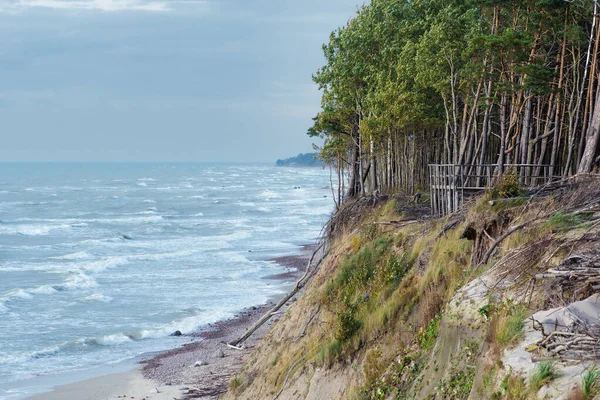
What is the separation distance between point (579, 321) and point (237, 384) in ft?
48.7

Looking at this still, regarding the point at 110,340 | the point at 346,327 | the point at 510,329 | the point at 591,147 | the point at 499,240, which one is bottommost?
the point at 110,340

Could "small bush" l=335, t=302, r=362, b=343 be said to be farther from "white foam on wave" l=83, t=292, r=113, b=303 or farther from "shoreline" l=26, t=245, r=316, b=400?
"white foam on wave" l=83, t=292, r=113, b=303

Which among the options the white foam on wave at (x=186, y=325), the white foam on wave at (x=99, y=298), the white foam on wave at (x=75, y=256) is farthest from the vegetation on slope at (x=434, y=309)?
the white foam on wave at (x=75, y=256)

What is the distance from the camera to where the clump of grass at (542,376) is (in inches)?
298

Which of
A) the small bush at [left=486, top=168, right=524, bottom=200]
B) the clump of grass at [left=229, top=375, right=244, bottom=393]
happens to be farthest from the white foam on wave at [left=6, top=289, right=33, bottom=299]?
the small bush at [left=486, top=168, right=524, bottom=200]

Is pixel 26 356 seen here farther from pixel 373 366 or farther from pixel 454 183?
pixel 373 366

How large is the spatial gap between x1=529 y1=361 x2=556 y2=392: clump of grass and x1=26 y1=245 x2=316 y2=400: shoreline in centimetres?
1840

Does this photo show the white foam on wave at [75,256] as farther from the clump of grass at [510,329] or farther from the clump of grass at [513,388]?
the clump of grass at [513,388]

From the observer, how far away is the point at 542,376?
7.61 meters

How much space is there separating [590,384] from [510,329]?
1.78 m

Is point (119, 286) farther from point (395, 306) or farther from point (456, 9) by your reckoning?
point (395, 306)

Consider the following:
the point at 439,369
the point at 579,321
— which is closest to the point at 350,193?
the point at 439,369

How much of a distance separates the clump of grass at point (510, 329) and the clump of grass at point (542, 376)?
998 millimetres

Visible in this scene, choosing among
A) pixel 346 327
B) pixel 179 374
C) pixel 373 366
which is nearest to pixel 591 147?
pixel 346 327
